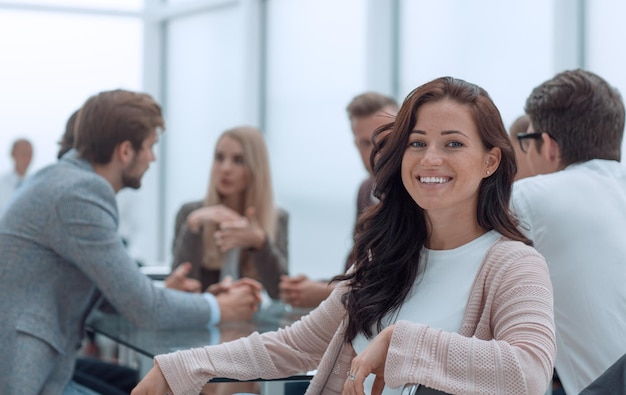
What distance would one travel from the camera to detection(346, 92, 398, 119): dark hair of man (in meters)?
3.51

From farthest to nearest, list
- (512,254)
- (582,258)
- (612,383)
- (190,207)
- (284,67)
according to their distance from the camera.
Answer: (284,67)
(190,207)
(582,258)
(512,254)
(612,383)

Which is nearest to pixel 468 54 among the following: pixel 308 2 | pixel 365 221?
pixel 308 2

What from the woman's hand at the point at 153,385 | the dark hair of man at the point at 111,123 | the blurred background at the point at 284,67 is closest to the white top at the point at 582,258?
the woman's hand at the point at 153,385

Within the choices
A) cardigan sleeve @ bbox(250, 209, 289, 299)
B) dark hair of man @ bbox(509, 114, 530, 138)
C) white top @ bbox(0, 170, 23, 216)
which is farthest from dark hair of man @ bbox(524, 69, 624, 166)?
white top @ bbox(0, 170, 23, 216)

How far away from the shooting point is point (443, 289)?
176 centimetres

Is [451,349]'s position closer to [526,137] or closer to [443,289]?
[443,289]

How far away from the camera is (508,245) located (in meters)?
1.72

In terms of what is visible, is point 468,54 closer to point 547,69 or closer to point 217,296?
point 547,69

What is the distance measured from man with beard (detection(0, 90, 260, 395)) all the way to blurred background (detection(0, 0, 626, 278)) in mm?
2016

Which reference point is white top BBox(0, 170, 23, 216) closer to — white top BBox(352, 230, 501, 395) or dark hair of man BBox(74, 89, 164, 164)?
dark hair of man BBox(74, 89, 164, 164)

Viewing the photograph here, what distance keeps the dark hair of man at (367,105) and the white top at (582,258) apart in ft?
4.25

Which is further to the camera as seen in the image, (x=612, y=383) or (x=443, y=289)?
(x=443, y=289)

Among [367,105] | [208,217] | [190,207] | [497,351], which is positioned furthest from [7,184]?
[497,351]

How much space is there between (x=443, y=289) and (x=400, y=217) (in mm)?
206
